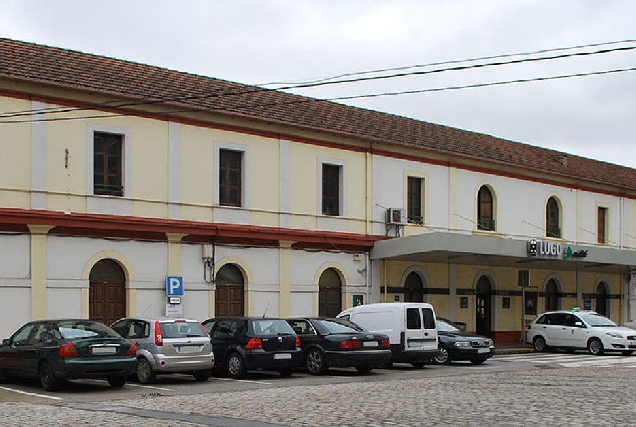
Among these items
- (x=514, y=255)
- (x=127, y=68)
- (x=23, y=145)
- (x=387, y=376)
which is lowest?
(x=387, y=376)

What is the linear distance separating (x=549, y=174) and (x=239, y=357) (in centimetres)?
2253

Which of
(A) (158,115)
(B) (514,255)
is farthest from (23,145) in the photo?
(B) (514,255)

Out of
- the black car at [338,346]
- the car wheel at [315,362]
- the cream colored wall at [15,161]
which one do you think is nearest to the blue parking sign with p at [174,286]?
the cream colored wall at [15,161]

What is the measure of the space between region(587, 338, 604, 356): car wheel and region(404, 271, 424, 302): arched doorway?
20.0ft

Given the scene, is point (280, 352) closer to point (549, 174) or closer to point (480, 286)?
point (480, 286)

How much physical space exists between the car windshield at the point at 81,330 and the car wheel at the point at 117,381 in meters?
0.84

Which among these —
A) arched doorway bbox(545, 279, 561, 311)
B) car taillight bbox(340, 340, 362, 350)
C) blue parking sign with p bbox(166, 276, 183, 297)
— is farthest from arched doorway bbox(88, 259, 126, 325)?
arched doorway bbox(545, 279, 561, 311)

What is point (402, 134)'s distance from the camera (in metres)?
36.3

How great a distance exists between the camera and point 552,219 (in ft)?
140

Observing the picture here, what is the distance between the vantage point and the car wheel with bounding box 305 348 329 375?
23.7m

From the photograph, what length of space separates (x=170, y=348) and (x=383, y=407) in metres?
6.90

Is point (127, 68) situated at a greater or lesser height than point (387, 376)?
greater

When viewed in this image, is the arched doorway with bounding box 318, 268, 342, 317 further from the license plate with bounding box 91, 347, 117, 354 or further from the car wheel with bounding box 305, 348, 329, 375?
the license plate with bounding box 91, 347, 117, 354

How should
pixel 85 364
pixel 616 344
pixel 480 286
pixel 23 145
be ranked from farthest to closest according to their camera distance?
pixel 480 286, pixel 616 344, pixel 23 145, pixel 85 364
